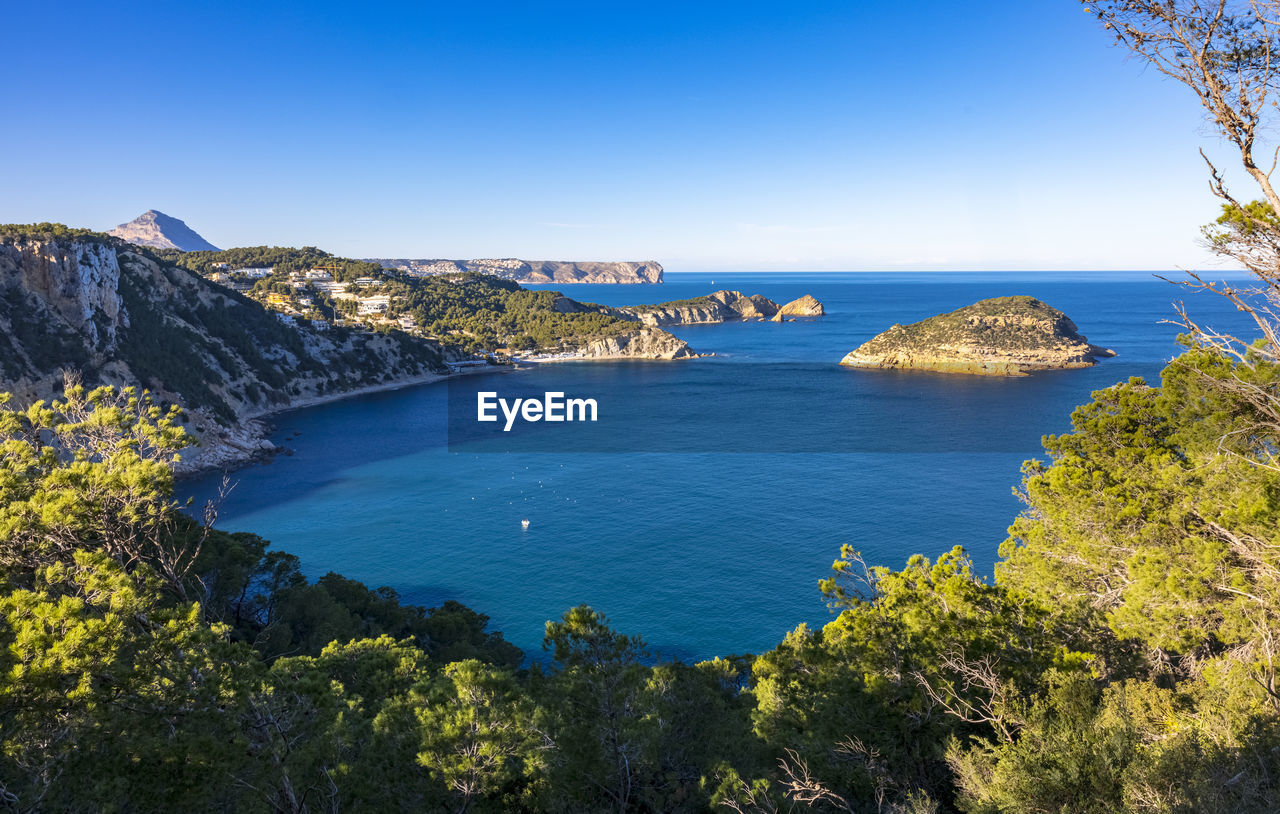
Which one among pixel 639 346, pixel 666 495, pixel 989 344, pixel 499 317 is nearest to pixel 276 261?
pixel 499 317

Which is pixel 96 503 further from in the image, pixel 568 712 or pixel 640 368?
pixel 640 368

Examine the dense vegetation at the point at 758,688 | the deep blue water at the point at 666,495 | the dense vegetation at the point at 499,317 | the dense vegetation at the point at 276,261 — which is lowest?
the deep blue water at the point at 666,495

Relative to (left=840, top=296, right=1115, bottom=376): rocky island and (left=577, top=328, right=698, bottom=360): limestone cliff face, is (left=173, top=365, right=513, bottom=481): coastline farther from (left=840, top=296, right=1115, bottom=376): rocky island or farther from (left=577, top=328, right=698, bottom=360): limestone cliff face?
(left=840, top=296, right=1115, bottom=376): rocky island

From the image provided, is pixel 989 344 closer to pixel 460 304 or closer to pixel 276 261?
pixel 460 304

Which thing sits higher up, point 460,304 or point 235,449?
point 460,304

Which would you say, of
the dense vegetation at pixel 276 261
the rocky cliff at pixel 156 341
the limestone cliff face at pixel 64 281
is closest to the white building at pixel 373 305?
the dense vegetation at pixel 276 261

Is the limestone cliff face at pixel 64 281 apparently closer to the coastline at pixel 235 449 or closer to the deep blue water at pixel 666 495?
the coastline at pixel 235 449
